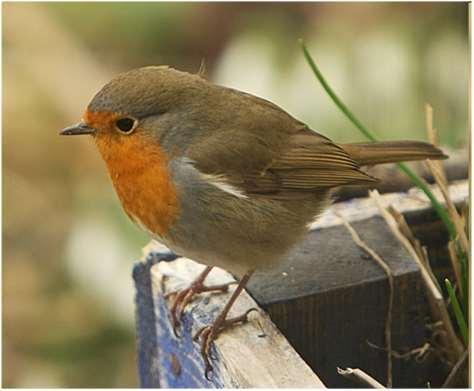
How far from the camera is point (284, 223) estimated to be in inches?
97.6

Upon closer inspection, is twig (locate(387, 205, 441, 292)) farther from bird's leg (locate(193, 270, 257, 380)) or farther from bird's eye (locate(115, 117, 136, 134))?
bird's eye (locate(115, 117, 136, 134))

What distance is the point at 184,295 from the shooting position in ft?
7.88

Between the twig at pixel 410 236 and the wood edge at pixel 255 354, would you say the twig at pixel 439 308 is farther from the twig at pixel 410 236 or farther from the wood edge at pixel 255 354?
the wood edge at pixel 255 354

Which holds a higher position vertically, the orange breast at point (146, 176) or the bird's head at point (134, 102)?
the bird's head at point (134, 102)

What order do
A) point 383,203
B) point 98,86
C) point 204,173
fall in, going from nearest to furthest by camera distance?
1. point 204,173
2. point 383,203
3. point 98,86

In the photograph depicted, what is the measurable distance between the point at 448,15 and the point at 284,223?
5.81 ft

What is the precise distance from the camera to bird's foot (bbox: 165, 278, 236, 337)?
2402mm

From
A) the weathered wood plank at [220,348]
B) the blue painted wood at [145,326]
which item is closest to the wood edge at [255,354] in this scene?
the weathered wood plank at [220,348]

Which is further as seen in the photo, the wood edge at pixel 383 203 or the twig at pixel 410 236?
the wood edge at pixel 383 203

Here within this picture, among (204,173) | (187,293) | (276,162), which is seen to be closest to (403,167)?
(276,162)

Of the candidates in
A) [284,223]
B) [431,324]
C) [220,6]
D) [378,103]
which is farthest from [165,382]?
[220,6]

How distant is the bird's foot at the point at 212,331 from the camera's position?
2.23 meters

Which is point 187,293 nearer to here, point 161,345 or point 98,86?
point 161,345

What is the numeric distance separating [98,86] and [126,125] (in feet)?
6.50
